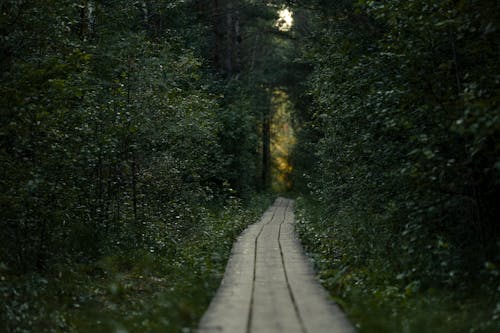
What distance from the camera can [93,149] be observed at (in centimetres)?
1123

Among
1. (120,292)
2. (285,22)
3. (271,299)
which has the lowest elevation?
(120,292)

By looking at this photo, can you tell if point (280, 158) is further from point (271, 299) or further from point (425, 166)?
point (271, 299)

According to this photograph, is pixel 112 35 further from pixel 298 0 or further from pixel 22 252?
pixel 22 252

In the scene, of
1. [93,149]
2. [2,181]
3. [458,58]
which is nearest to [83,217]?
[93,149]

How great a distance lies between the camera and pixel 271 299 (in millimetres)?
7383

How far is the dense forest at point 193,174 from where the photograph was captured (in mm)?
7594

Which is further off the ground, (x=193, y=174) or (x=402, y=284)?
(x=193, y=174)

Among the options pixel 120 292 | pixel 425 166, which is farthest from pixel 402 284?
pixel 120 292

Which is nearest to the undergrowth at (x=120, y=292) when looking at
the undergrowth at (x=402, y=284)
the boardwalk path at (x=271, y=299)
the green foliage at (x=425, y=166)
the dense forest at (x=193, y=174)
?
the dense forest at (x=193, y=174)

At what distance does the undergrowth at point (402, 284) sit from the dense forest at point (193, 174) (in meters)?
0.04

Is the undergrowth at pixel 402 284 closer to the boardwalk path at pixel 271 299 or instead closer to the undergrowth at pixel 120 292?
the boardwalk path at pixel 271 299

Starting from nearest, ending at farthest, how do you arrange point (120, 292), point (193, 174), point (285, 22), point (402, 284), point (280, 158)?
point (402, 284) < point (120, 292) < point (193, 174) < point (285, 22) < point (280, 158)

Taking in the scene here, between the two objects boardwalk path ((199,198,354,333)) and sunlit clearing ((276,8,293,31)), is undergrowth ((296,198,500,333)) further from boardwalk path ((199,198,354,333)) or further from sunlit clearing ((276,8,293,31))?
sunlit clearing ((276,8,293,31))

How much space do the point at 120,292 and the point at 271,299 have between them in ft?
10.6
